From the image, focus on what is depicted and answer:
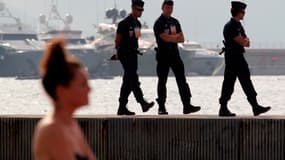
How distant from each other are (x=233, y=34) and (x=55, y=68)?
25.4 feet

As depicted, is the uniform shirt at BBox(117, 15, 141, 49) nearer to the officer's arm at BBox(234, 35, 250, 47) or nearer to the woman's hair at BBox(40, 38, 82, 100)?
the officer's arm at BBox(234, 35, 250, 47)

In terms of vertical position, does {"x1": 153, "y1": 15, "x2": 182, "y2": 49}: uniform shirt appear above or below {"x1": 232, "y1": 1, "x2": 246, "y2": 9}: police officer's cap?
below

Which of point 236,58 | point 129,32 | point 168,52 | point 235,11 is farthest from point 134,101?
point 235,11

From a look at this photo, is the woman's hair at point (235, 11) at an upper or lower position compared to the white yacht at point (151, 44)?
upper

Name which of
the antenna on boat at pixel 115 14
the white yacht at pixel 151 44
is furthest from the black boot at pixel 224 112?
the antenna on boat at pixel 115 14

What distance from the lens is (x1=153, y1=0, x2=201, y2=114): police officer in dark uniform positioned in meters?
12.6

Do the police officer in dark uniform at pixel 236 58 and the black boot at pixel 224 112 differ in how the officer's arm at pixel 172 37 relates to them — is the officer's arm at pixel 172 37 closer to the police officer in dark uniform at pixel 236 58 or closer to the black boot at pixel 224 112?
the police officer in dark uniform at pixel 236 58

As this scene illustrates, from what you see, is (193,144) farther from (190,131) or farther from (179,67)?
(179,67)

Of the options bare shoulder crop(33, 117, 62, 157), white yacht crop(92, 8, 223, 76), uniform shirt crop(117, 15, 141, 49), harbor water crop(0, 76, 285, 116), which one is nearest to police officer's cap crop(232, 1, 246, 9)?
uniform shirt crop(117, 15, 141, 49)

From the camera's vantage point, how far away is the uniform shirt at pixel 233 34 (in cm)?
1219

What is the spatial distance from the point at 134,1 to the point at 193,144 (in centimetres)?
231

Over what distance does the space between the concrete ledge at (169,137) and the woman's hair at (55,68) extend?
6418mm

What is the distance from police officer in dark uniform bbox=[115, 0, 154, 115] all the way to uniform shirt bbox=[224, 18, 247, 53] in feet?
3.44

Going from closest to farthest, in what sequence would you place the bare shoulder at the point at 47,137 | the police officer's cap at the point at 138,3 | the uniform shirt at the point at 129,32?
the bare shoulder at the point at 47,137 → the police officer's cap at the point at 138,3 → the uniform shirt at the point at 129,32
